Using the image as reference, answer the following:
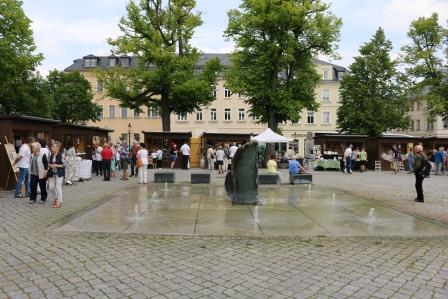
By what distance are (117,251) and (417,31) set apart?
151 ft

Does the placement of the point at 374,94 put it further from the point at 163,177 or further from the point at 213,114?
the point at 163,177

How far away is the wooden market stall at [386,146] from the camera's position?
36.1 m

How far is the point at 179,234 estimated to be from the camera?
8.30 meters

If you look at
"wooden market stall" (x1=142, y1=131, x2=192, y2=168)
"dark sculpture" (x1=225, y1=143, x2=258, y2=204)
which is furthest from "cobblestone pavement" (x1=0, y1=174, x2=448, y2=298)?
"wooden market stall" (x1=142, y1=131, x2=192, y2=168)

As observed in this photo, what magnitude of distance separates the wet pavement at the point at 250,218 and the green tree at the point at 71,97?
44.9m

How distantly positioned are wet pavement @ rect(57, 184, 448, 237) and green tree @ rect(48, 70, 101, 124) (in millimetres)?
44874

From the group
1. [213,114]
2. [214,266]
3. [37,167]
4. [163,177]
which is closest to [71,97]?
[213,114]

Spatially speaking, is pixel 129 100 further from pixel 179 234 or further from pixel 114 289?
pixel 114 289

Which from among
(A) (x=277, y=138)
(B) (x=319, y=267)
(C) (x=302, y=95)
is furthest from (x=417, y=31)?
(B) (x=319, y=267)

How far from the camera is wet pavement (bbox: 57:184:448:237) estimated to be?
8.74 meters

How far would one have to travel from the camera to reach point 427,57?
44438mm

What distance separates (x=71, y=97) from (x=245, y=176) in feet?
159

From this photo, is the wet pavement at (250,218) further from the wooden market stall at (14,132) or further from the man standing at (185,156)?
the man standing at (185,156)

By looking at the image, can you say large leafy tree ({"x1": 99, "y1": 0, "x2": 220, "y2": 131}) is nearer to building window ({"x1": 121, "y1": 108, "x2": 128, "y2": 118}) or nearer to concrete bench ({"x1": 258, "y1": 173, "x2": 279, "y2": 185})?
concrete bench ({"x1": 258, "y1": 173, "x2": 279, "y2": 185})
